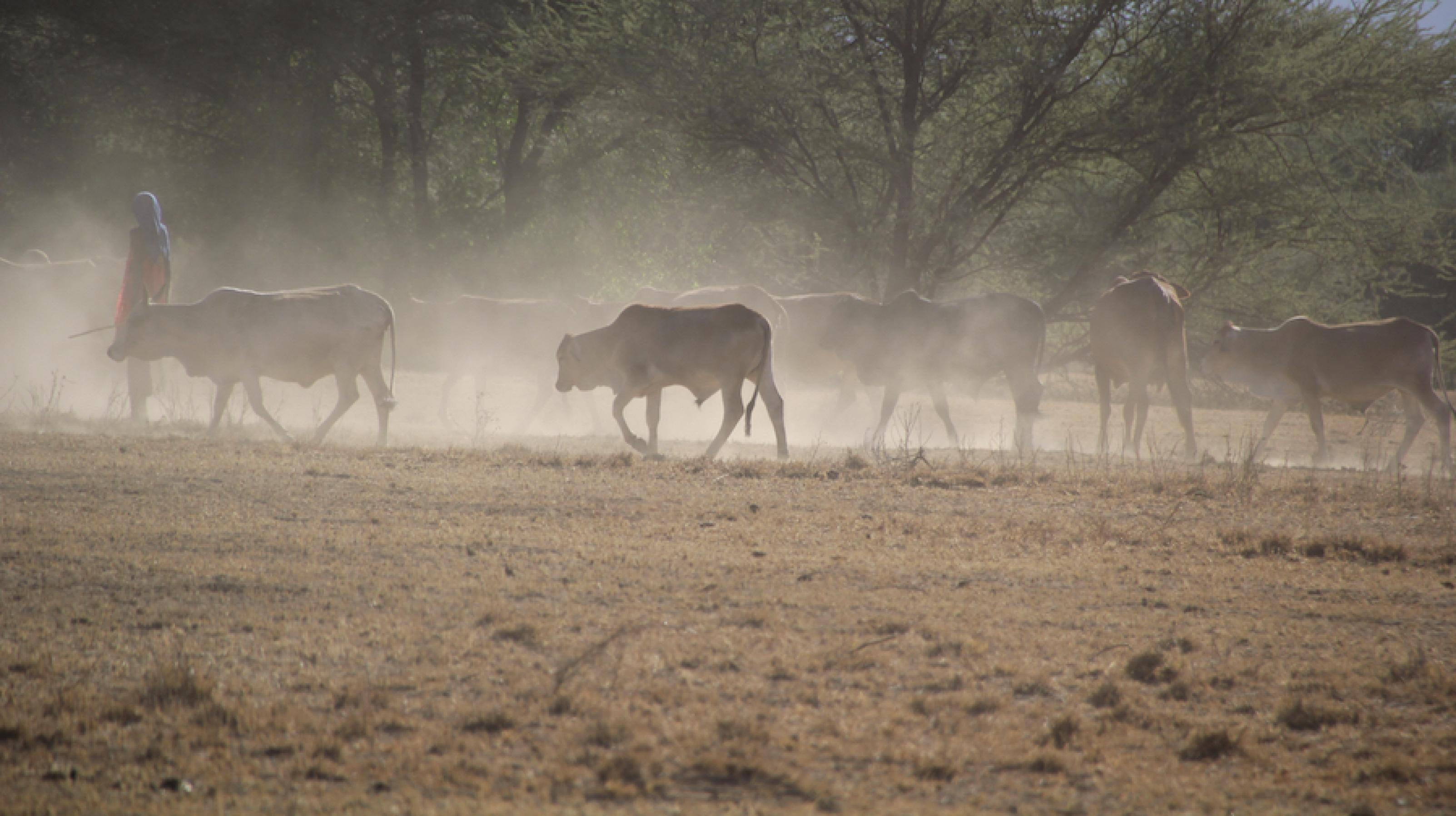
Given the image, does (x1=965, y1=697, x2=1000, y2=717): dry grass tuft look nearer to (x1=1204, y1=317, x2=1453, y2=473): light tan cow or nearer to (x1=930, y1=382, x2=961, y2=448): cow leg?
(x1=1204, y1=317, x2=1453, y2=473): light tan cow

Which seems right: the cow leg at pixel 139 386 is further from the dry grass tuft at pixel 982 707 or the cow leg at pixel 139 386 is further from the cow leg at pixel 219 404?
the dry grass tuft at pixel 982 707

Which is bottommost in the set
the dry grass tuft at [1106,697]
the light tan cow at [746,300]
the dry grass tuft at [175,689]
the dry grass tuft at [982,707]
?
the dry grass tuft at [175,689]

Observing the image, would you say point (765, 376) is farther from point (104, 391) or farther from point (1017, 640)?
point (104, 391)

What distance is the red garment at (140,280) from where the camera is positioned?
1380 centimetres

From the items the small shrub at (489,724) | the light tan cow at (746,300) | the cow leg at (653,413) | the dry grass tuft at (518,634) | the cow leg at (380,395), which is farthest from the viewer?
the light tan cow at (746,300)

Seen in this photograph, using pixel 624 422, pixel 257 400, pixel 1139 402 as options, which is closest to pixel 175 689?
pixel 624 422

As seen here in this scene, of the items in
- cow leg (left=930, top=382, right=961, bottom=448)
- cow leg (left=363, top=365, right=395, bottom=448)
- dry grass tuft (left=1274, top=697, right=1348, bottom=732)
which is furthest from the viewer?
cow leg (left=930, top=382, right=961, bottom=448)

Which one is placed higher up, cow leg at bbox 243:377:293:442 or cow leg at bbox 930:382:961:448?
cow leg at bbox 930:382:961:448

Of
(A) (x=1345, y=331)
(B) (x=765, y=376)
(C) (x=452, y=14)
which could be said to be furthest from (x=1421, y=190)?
(C) (x=452, y=14)

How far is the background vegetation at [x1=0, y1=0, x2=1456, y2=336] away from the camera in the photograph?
17.7m

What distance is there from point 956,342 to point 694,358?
576 cm

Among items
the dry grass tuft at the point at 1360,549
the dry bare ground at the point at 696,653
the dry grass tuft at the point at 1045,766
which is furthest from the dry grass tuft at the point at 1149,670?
the dry grass tuft at the point at 1360,549

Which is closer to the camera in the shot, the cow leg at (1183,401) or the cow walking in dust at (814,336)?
the cow leg at (1183,401)

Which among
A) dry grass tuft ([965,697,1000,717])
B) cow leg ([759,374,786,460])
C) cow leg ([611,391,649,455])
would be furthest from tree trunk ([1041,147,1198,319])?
dry grass tuft ([965,697,1000,717])
